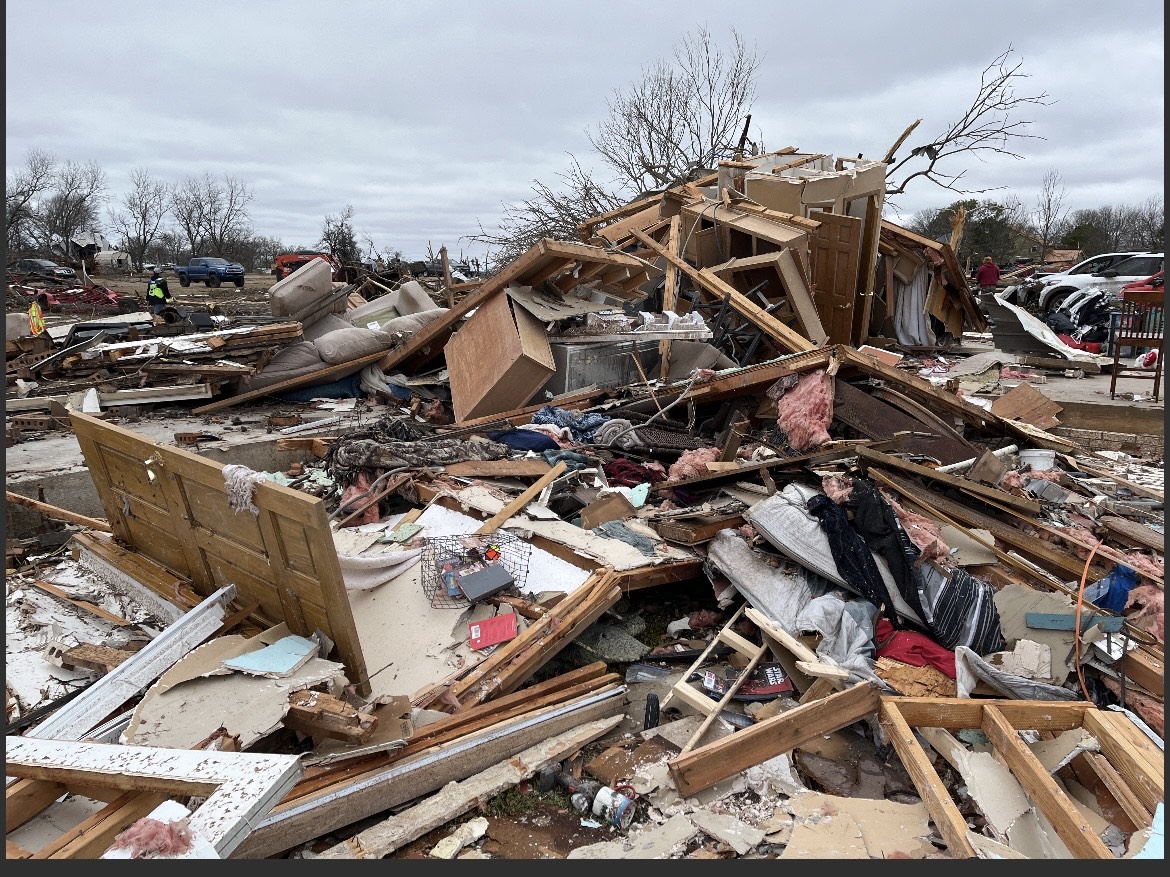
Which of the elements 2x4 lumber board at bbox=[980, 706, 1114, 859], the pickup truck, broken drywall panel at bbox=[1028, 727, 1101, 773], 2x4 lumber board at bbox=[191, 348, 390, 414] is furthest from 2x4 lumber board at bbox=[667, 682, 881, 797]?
the pickup truck

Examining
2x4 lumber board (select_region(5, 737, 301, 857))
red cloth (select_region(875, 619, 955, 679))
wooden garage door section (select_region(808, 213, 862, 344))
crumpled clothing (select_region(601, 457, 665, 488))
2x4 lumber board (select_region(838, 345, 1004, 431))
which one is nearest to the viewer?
2x4 lumber board (select_region(5, 737, 301, 857))

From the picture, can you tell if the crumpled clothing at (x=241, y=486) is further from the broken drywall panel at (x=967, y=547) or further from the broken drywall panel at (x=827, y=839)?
the broken drywall panel at (x=967, y=547)

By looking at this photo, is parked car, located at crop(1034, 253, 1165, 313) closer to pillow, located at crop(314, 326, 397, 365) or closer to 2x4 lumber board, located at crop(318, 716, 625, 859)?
pillow, located at crop(314, 326, 397, 365)

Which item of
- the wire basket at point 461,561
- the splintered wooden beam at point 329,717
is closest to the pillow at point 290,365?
the wire basket at point 461,561

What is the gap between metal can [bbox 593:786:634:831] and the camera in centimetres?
314

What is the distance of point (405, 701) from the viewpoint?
3.42 metres

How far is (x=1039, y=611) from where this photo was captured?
3.91m

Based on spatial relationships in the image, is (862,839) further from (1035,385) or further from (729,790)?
(1035,385)

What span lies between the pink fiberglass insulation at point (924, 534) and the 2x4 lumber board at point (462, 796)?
2027mm

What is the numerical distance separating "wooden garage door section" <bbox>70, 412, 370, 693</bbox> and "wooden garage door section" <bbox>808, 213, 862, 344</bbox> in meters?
9.10

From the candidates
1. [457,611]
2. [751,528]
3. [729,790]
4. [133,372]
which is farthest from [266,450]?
[729,790]

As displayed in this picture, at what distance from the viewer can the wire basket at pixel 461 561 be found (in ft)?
14.2

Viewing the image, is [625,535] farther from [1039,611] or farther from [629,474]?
[1039,611]

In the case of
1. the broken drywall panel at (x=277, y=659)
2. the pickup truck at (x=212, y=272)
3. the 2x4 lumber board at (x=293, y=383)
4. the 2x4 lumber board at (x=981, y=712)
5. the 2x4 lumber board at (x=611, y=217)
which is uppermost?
the 2x4 lumber board at (x=611, y=217)
